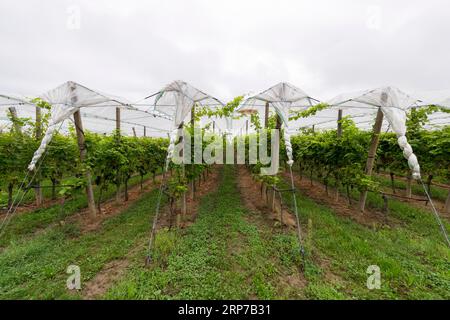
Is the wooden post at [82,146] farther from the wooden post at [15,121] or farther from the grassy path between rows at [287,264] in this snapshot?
the grassy path between rows at [287,264]

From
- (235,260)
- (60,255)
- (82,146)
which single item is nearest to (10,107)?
(82,146)

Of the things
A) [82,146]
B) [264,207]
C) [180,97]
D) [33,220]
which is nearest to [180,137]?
[180,97]

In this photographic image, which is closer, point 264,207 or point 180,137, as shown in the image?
point 180,137

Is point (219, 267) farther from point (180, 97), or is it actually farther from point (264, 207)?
point (180, 97)

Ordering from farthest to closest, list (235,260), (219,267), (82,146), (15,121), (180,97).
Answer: (15,121), (82,146), (180,97), (235,260), (219,267)

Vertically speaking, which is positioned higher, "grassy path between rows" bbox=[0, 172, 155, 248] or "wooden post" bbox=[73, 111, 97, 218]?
"wooden post" bbox=[73, 111, 97, 218]

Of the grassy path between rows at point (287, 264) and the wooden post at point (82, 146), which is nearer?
the grassy path between rows at point (287, 264)

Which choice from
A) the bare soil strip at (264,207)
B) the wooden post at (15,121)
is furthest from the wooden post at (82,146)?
the bare soil strip at (264,207)

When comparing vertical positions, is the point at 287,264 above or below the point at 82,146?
below

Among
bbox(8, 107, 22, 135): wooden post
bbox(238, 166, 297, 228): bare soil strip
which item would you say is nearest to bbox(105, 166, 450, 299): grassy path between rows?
bbox(238, 166, 297, 228): bare soil strip

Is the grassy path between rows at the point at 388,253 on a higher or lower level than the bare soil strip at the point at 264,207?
lower

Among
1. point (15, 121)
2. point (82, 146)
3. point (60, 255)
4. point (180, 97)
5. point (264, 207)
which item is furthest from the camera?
point (264, 207)

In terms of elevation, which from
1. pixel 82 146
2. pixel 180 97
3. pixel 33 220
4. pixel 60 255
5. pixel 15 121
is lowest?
pixel 60 255

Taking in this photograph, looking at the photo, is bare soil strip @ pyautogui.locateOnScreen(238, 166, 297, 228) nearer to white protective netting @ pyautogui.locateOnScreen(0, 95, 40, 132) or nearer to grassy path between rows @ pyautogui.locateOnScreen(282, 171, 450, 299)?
grassy path between rows @ pyautogui.locateOnScreen(282, 171, 450, 299)
